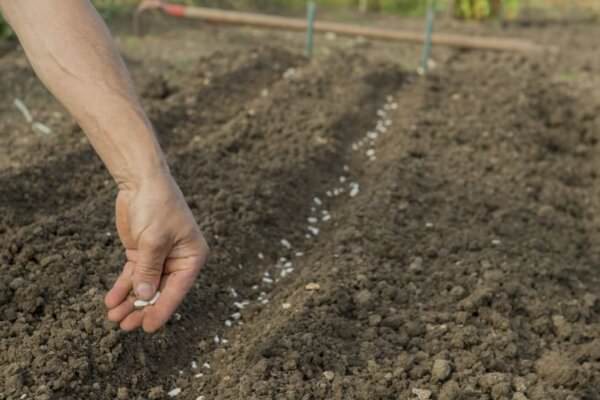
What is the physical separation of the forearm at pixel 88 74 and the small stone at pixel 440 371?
50.5 inches

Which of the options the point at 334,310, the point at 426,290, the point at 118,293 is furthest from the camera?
the point at 426,290

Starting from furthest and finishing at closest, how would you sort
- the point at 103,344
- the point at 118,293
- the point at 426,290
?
the point at 426,290, the point at 103,344, the point at 118,293

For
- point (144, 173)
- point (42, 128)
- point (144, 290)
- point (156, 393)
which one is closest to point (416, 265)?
point (156, 393)

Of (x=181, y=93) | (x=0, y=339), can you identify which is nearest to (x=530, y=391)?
(x=0, y=339)

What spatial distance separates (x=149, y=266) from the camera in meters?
2.18

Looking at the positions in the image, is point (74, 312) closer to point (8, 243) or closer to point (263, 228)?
point (8, 243)

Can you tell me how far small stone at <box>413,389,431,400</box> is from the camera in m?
2.74

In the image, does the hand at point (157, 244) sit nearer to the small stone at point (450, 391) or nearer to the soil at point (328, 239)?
the soil at point (328, 239)

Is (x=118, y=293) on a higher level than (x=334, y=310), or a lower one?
higher

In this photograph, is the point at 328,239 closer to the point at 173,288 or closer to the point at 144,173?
the point at 173,288

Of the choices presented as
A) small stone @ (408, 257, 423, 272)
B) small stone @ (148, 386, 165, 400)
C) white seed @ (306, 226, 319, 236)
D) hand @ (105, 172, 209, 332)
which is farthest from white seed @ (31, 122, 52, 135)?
hand @ (105, 172, 209, 332)

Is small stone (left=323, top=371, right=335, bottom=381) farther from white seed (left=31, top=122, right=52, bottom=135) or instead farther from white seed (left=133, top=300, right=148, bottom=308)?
white seed (left=31, top=122, right=52, bottom=135)

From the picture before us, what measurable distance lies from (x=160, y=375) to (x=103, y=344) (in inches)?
8.6

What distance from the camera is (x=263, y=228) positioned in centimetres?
387
